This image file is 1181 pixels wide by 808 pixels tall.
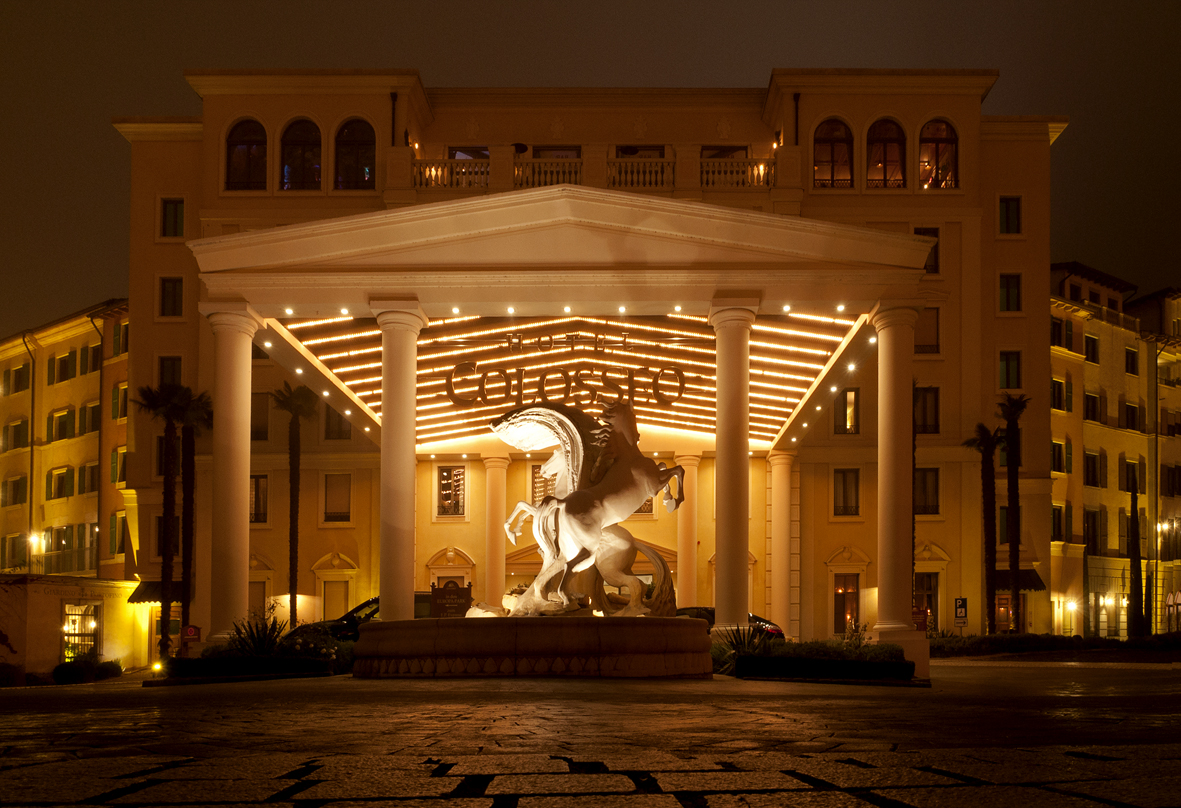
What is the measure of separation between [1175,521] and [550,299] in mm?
59541

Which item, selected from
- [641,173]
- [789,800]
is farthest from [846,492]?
[789,800]

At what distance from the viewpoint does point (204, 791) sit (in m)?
4.71

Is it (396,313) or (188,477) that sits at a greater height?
(396,313)

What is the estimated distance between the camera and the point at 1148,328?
79.9 metres

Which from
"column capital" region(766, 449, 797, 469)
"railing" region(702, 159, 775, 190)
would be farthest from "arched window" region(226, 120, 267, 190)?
"column capital" region(766, 449, 797, 469)

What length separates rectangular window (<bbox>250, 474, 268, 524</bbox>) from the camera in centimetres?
5131

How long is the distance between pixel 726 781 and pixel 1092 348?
66262 mm

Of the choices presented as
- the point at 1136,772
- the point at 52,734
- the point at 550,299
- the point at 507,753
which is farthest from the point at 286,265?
the point at 1136,772

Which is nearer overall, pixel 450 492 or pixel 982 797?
pixel 982 797

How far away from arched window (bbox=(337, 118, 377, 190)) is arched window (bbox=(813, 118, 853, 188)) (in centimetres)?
1711

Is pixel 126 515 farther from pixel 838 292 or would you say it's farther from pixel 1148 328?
pixel 1148 328

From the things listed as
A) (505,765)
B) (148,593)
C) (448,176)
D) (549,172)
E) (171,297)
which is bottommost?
(148,593)

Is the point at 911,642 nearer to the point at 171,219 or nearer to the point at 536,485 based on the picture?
the point at 536,485

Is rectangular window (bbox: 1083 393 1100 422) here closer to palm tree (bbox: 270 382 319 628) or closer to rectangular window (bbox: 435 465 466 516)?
rectangular window (bbox: 435 465 466 516)
